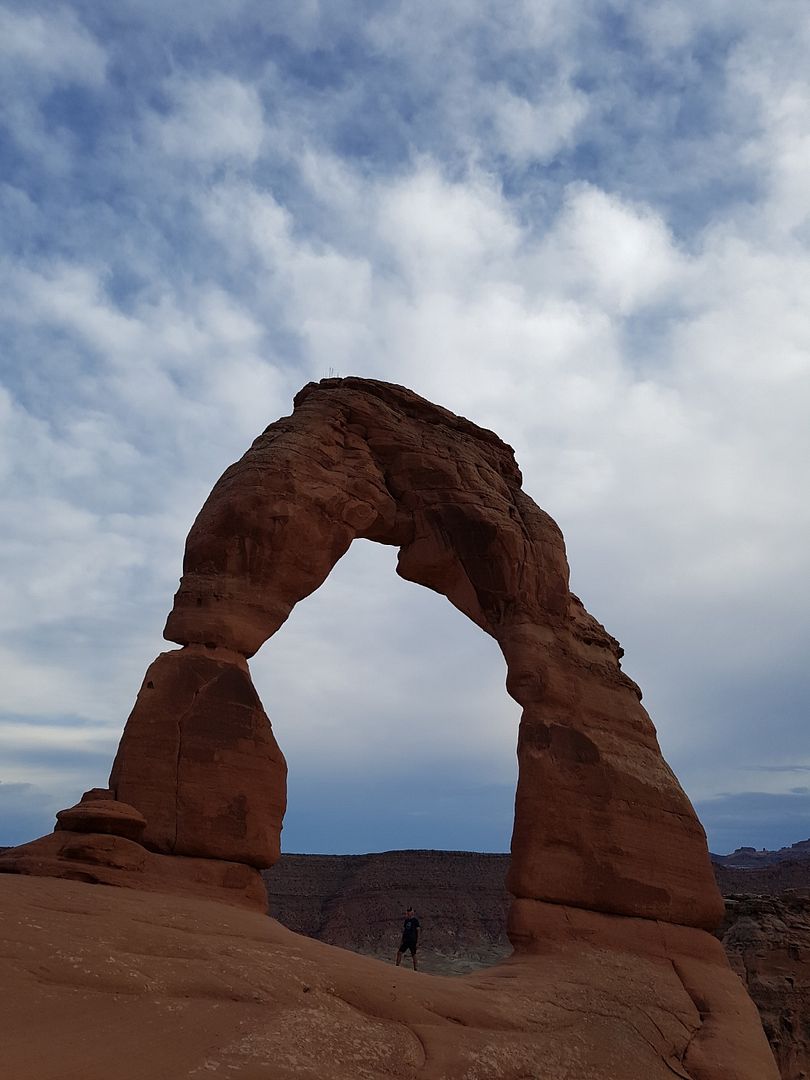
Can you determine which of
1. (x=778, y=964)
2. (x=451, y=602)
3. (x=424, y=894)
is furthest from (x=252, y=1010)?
(x=424, y=894)

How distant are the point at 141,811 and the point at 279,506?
432 centimetres

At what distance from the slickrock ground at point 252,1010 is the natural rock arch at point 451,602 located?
175 centimetres

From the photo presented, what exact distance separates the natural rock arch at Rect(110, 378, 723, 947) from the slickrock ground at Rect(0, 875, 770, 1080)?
1.75 metres

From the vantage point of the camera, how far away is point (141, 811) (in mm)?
9945

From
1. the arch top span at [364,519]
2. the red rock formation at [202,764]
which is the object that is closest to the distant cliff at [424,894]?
the arch top span at [364,519]

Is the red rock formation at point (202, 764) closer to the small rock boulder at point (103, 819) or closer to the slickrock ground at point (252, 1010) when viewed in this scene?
the small rock boulder at point (103, 819)

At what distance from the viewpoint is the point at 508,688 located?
13523 millimetres

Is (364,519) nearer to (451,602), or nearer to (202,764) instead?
(451,602)

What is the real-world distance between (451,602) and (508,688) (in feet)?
7.60

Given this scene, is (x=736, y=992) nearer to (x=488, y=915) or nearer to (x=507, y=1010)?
(x=507, y=1010)

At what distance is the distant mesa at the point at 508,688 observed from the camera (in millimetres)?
10055

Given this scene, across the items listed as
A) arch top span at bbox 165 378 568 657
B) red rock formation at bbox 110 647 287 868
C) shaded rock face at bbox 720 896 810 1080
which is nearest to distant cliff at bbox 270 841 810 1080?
shaded rock face at bbox 720 896 810 1080

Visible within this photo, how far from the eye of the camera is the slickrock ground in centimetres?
518

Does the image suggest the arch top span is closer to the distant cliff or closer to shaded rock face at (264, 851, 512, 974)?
the distant cliff
